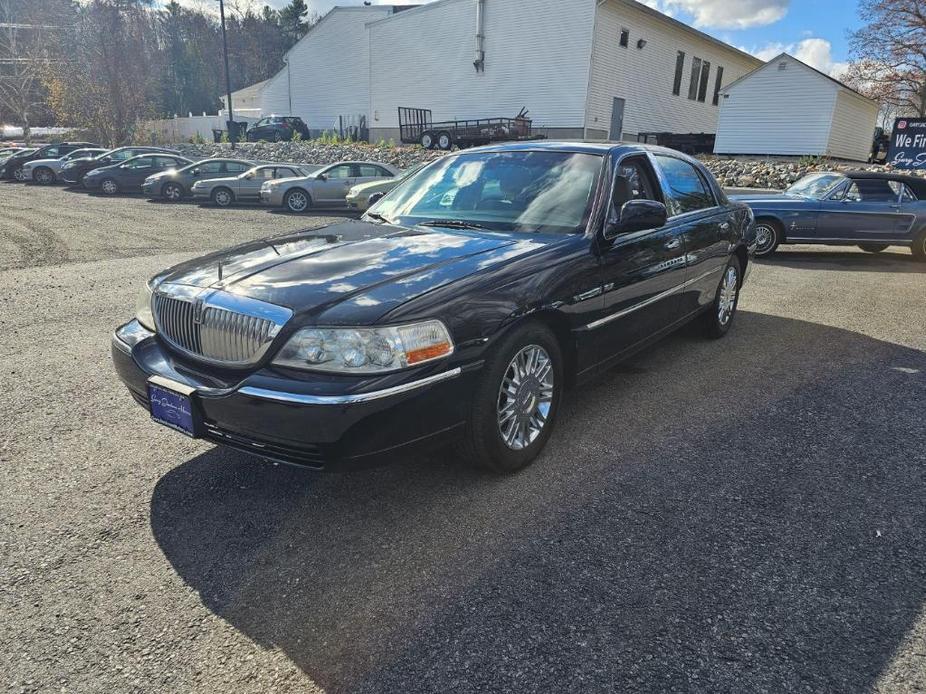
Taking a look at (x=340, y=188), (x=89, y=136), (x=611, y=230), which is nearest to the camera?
(x=611, y=230)

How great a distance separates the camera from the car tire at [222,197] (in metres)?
19.0

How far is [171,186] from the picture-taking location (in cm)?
1992

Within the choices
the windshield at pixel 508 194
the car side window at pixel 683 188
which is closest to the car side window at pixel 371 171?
the car side window at pixel 683 188

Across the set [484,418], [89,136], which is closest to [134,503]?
[484,418]

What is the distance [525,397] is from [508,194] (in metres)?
1.43

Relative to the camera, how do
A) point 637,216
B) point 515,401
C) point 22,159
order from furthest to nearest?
point 22,159, point 637,216, point 515,401

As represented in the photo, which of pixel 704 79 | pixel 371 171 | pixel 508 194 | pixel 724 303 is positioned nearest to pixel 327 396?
pixel 508 194

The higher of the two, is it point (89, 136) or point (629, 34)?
point (629, 34)

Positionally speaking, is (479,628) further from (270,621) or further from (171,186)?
(171,186)

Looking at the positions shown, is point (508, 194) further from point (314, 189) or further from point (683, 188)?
point (314, 189)

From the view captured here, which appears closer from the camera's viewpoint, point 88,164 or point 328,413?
point 328,413

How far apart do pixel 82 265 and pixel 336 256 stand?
24.7ft

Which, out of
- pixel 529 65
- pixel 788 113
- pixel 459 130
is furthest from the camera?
pixel 788 113

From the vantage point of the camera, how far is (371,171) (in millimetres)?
18312
